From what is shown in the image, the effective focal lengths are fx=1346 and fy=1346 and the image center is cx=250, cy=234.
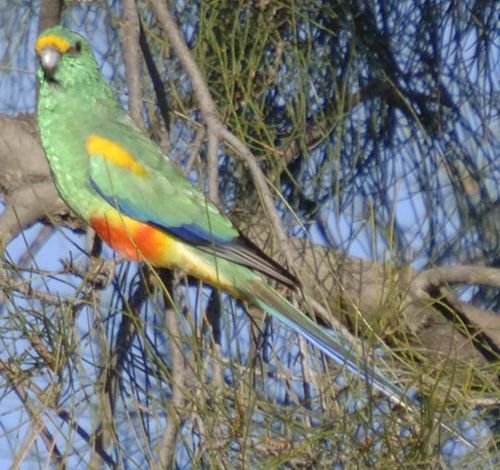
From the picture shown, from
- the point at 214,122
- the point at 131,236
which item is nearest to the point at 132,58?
the point at 214,122

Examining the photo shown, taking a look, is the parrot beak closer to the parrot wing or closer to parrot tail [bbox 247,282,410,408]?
the parrot wing

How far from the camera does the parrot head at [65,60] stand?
314cm

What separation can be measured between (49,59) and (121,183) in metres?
0.34

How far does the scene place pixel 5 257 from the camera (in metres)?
2.30

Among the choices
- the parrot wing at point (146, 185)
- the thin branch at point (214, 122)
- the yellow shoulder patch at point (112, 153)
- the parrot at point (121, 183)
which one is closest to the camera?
the thin branch at point (214, 122)

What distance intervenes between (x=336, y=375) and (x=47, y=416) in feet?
1.58

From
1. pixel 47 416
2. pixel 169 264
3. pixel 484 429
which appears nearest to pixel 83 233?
pixel 169 264

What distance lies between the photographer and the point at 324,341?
261 cm

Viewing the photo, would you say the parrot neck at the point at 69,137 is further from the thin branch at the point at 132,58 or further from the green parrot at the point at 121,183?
the thin branch at the point at 132,58

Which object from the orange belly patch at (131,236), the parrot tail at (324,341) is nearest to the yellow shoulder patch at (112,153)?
the orange belly patch at (131,236)

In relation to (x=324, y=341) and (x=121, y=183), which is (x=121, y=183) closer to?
(x=121, y=183)

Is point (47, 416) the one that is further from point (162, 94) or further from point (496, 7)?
point (496, 7)

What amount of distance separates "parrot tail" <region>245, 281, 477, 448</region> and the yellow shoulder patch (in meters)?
0.44

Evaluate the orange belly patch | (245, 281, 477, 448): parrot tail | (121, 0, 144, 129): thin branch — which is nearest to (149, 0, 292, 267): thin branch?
(121, 0, 144, 129): thin branch
